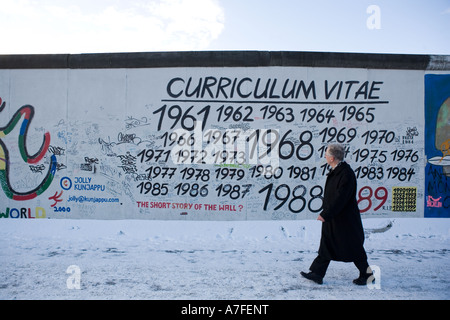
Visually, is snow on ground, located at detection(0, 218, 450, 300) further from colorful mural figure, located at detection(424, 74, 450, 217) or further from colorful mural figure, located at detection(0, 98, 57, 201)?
colorful mural figure, located at detection(0, 98, 57, 201)

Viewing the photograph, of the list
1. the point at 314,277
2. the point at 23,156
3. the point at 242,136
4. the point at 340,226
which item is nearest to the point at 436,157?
the point at 242,136

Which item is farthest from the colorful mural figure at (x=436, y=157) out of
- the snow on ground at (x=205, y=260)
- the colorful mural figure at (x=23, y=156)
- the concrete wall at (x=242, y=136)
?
the colorful mural figure at (x=23, y=156)

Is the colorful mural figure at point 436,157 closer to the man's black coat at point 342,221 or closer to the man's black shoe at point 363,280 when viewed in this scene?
the man's black shoe at point 363,280

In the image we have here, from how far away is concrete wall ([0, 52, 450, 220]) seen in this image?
6785mm

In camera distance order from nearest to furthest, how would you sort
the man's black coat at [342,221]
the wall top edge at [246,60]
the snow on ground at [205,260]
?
1. the snow on ground at [205,260]
2. the man's black coat at [342,221]
3. the wall top edge at [246,60]

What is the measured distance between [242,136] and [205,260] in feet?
9.98

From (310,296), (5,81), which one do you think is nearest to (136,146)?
(5,81)

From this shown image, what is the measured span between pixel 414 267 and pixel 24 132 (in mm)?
7724

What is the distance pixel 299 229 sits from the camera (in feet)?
20.5

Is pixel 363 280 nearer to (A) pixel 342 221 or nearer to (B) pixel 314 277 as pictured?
(B) pixel 314 277

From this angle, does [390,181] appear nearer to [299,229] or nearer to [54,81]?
[299,229]

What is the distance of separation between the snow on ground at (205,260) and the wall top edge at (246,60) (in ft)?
11.0

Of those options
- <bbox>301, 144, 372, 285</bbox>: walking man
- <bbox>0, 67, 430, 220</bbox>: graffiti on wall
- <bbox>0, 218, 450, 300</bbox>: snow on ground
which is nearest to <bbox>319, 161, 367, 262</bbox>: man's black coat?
<bbox>301, 144, 372, 285</bbox>: walking man

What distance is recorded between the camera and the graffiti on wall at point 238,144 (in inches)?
267
